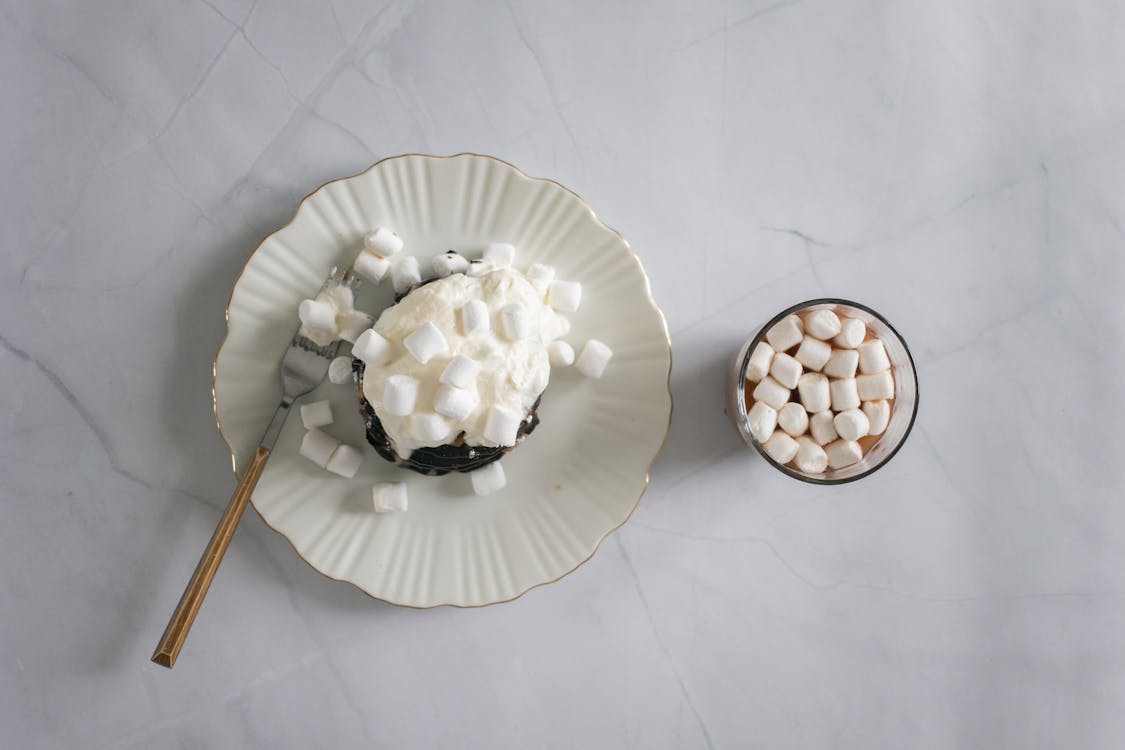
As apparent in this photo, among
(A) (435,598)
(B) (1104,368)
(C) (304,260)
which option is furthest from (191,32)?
(B) (1104,368)

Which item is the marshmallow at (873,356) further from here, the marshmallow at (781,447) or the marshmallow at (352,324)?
the marshmallow at (352,324)

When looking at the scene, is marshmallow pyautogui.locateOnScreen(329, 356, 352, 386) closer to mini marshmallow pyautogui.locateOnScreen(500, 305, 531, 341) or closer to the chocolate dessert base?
the chocolate dessert base

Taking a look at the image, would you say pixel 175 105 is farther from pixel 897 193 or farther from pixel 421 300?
pixel 897 193

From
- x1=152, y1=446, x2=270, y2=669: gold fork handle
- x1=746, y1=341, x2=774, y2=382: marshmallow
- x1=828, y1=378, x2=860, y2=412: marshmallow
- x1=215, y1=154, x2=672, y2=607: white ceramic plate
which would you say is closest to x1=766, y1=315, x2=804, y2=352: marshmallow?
x1=746, y1=341, x2=774, y2=382: marshmallow

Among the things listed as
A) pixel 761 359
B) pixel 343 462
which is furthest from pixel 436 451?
pixel 761 359

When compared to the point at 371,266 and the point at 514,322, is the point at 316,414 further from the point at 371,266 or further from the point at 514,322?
the point at 514,322

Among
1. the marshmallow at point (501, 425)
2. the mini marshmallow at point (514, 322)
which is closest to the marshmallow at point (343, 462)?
the marshmallow at point (501, 425)
